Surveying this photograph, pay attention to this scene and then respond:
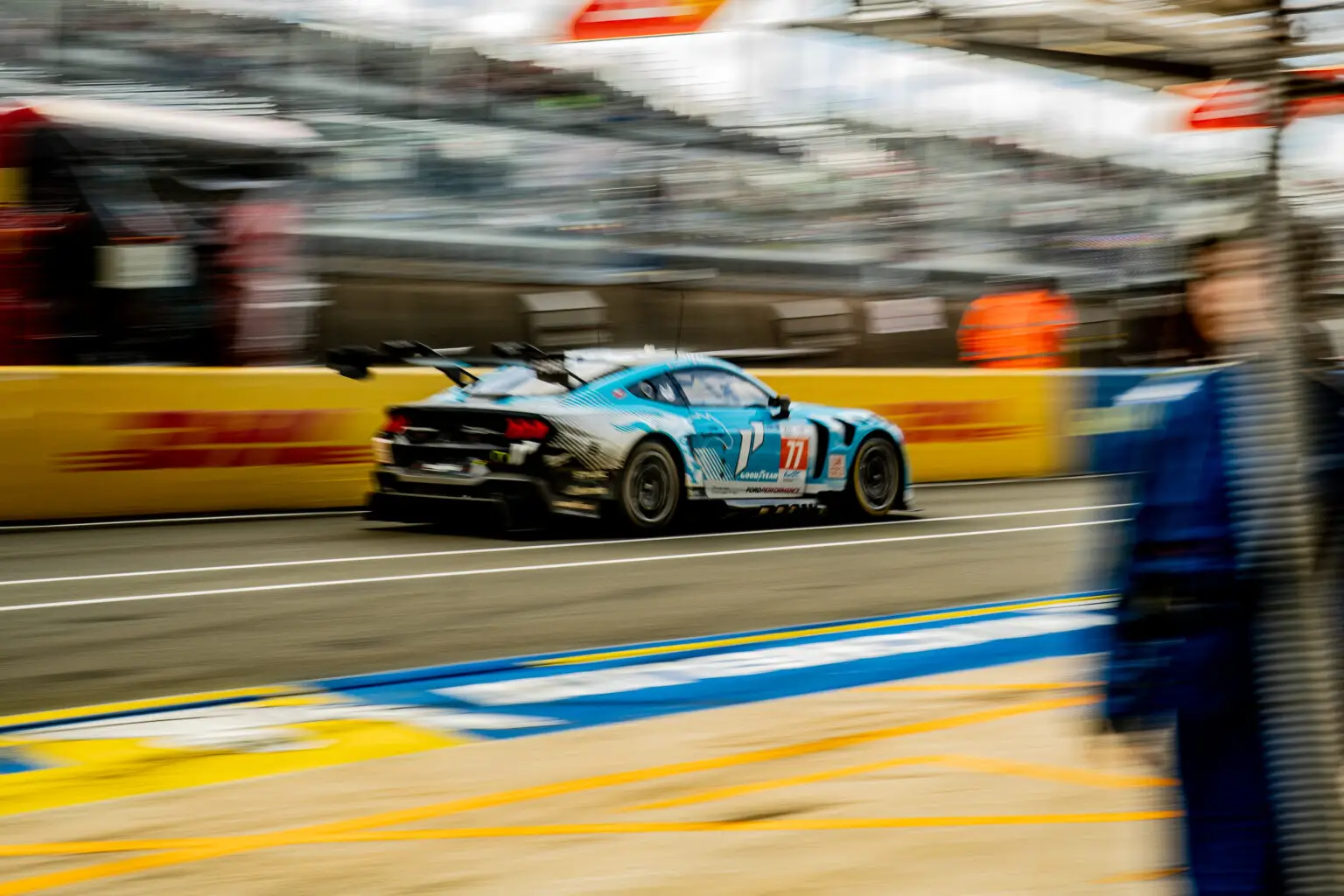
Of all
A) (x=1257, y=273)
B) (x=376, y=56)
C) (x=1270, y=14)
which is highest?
(x=376, y=56)

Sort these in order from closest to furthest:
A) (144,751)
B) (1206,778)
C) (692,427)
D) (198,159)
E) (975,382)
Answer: (1206,778) < (144,751) < (692,427) < (198,159) < (975,382)

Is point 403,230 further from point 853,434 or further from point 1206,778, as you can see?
point 1206,778

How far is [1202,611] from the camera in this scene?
258cm

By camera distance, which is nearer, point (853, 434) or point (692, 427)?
point (692, 427)

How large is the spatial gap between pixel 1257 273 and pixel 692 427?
1014 cm

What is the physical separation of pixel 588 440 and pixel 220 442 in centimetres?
326

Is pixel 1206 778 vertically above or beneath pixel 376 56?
beneath

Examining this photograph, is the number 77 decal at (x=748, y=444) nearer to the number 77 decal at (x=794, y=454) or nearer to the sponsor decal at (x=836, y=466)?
the number 77 decal at (x=794, y=454)

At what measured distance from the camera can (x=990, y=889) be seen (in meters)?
3.91

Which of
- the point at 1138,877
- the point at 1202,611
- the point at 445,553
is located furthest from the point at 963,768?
the point at 445,553

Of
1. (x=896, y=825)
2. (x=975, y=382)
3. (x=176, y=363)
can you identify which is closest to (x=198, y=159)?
(x=176, y=363)

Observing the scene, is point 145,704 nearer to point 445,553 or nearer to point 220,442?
point 445,553

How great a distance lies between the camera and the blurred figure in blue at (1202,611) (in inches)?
100

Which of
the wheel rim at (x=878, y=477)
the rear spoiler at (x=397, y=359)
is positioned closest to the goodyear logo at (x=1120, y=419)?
the rear spoiler at (x=397, y=359)
